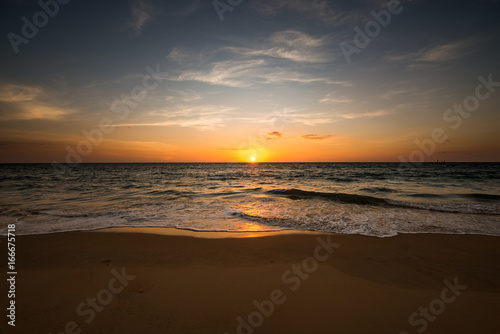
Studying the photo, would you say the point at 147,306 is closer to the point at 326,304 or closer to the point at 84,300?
the point at 84,300

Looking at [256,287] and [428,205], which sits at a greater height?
[256,287]

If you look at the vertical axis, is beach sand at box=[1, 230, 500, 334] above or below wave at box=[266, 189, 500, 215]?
above

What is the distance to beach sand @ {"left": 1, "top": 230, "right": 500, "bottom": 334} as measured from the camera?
2928 millimetres

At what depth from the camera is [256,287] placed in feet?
12.3

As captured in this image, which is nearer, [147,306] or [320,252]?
[147,306]

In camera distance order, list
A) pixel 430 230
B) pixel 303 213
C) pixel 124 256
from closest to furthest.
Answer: pixel 124 256 → pixel 430 230 → pixel 303 213

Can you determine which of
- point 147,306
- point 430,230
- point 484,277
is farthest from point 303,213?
point 147,306

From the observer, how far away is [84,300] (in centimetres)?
335

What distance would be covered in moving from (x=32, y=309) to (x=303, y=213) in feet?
28.8

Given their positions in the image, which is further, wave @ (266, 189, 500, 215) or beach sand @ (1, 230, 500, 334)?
wave @ (266, 189, 500, 215)

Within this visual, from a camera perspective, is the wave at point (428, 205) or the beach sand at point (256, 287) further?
the wave at point (428, 205)

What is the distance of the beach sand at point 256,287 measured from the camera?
9.61 ft

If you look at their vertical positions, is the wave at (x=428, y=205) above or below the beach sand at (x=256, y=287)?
below

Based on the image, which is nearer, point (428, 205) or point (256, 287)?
point (256, 287)
